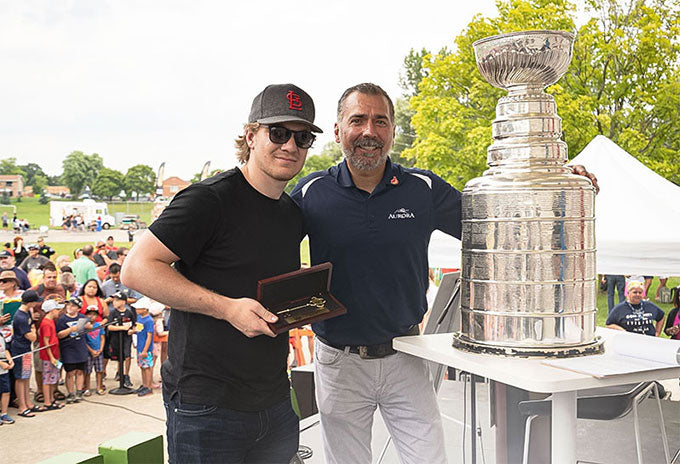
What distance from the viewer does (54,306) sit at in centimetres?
847

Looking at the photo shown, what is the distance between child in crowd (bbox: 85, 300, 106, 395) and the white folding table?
7.23 metres

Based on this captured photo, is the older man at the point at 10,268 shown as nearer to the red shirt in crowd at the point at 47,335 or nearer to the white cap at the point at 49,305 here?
the white cap at the point at 49,305

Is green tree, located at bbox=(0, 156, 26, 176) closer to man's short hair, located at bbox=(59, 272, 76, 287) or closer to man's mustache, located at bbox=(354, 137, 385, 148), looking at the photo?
man's short hair, located at bbox=(59, 272, 76, 287)

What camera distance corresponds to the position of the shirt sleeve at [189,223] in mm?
2342

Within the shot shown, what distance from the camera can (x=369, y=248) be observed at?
10.0ft

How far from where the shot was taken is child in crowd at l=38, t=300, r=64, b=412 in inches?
320

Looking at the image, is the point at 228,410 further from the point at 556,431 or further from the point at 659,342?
the point at 659,342

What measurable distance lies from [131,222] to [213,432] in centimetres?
3113

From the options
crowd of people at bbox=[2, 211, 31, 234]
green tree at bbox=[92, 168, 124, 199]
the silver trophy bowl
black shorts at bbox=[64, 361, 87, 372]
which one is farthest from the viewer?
green tree at bbox=[92, 168, 124, 199]

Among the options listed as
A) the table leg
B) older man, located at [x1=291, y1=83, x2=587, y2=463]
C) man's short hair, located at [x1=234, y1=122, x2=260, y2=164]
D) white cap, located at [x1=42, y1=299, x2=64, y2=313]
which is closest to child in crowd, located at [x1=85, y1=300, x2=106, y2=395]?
white cap, located at [x1=42, y1=299, x2=64, y2=313]

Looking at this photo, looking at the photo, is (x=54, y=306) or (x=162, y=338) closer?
(x=54, y=306)

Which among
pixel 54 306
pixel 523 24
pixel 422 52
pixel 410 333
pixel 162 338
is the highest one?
pixel 422 52

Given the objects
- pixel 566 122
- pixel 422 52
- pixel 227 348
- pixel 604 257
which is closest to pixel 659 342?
pixel 227 348

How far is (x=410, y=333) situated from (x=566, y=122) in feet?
49.8
